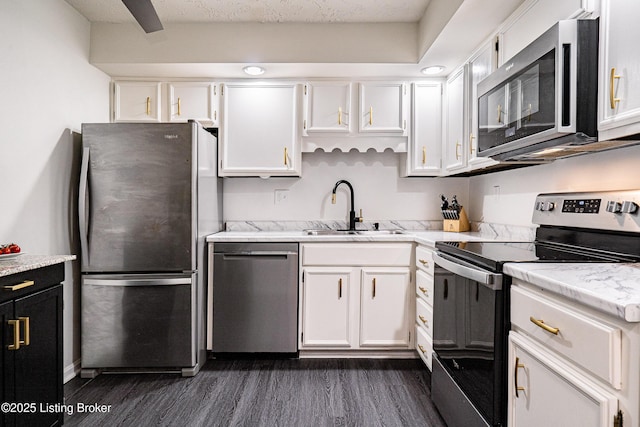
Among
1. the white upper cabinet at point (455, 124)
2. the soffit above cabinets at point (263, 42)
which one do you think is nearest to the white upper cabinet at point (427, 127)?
the white upper cabinet at point (455, 124)

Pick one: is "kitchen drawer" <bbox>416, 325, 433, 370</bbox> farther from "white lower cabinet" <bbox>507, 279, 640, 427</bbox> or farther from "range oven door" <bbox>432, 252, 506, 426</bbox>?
"white lower cabinet" <bbox>507, 279, 640, 427</bbox>

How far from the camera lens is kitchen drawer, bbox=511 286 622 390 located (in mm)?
904

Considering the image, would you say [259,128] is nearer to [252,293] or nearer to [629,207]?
[252,293]

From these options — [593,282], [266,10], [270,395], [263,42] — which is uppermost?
[266,10]

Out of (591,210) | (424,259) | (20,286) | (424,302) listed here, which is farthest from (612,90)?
(20,286)

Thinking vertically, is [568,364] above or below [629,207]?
below

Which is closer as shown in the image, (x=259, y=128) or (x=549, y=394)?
(x=549, y=394)

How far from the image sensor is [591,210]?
1.70m

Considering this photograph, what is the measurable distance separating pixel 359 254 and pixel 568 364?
5.79 feet

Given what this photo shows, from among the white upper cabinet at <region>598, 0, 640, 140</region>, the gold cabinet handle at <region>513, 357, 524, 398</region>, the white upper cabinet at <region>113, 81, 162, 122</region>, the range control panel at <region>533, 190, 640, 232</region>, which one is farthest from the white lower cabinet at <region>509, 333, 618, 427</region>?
the white upper cabinet at <region>113, 81, 162, 122</region>

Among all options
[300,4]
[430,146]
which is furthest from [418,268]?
[300,4]

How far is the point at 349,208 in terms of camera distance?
3.37 m

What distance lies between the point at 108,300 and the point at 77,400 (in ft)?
1.93

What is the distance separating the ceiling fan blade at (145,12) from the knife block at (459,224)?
2.41 m
